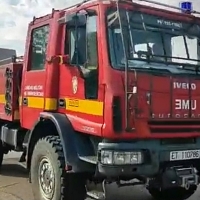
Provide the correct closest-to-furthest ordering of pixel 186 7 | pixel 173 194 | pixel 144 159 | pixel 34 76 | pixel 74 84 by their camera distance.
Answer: pixel 144 159 → pixel 74 84 → pixel 186 7 → pixel 34 76 → pixel 173 194

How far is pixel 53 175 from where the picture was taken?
5.34 metres

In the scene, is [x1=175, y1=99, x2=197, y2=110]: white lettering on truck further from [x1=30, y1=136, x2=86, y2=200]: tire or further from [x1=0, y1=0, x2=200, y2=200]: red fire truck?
[x1=30, y1=136, x2=86, y2=200]: tire

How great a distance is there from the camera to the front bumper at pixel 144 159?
4621 millimetres

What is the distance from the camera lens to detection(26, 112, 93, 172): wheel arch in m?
4.99

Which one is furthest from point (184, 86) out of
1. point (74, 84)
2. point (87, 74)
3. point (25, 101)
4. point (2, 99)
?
point (2, 99)

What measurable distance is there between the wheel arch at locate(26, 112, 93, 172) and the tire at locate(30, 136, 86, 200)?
0.17m

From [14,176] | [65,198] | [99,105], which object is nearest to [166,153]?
[99,105]

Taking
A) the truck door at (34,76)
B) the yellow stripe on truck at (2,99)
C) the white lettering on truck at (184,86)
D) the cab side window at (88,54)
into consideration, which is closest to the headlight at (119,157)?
the cab side window at (88,54)

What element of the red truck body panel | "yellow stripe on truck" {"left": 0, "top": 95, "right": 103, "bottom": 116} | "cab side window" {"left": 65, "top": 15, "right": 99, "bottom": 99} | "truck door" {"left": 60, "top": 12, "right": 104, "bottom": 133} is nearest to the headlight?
"truck door" {"left": 60, "top": 12, "right": 104, "bottom": 133}

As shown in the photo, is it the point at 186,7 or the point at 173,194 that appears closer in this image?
the point at 186,7

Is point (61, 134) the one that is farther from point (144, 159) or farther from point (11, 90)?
point (11, 90)

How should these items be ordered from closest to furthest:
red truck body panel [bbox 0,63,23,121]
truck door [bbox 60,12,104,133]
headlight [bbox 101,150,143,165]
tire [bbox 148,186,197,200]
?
1. headlight [bbox 101,150,143,165]
2. truck door [bbox 60,12,104,133]
3. tire [bbox 148,186,197,200]
4. red truck body panel [bbox 0,63,23,121]

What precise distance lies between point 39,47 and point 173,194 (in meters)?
2.96

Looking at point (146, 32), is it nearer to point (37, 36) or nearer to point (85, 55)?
point (85, 55)
